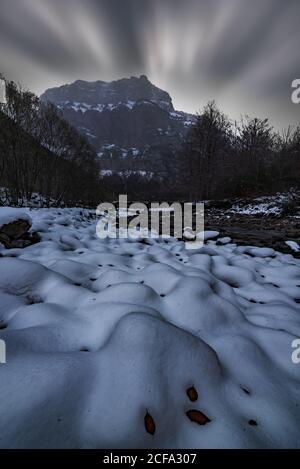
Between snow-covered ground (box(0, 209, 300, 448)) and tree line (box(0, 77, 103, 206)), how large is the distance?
34.2 feet

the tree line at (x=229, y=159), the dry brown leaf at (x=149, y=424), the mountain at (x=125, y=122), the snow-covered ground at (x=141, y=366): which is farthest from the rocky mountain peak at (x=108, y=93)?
the dry brown leaf at (x=149, y=424)

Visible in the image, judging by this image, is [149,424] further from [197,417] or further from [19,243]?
[19,243]

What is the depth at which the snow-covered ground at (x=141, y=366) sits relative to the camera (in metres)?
0.91

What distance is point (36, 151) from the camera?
11828mm

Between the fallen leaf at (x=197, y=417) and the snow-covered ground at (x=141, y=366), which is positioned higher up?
the snow-covered ground at (x=141, y=366)

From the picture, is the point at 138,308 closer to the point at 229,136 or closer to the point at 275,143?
the point at 229,136

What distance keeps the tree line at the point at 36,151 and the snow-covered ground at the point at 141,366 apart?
410 inches

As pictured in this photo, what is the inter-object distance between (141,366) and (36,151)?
1293 centimetres

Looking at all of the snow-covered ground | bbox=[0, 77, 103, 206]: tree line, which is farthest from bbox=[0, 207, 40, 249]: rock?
bbox=[0, 77, 103, 206]: tree line

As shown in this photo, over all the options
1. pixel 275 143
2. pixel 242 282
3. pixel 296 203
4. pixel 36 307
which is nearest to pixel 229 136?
pixel 275 143

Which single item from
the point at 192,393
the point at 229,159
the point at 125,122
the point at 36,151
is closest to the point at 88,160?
the point at 36,151

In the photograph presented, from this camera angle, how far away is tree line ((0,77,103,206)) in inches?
404

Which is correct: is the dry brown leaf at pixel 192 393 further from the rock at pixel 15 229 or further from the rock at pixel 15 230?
the rock at pixel 15 229

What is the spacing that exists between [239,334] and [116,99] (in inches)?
8155
